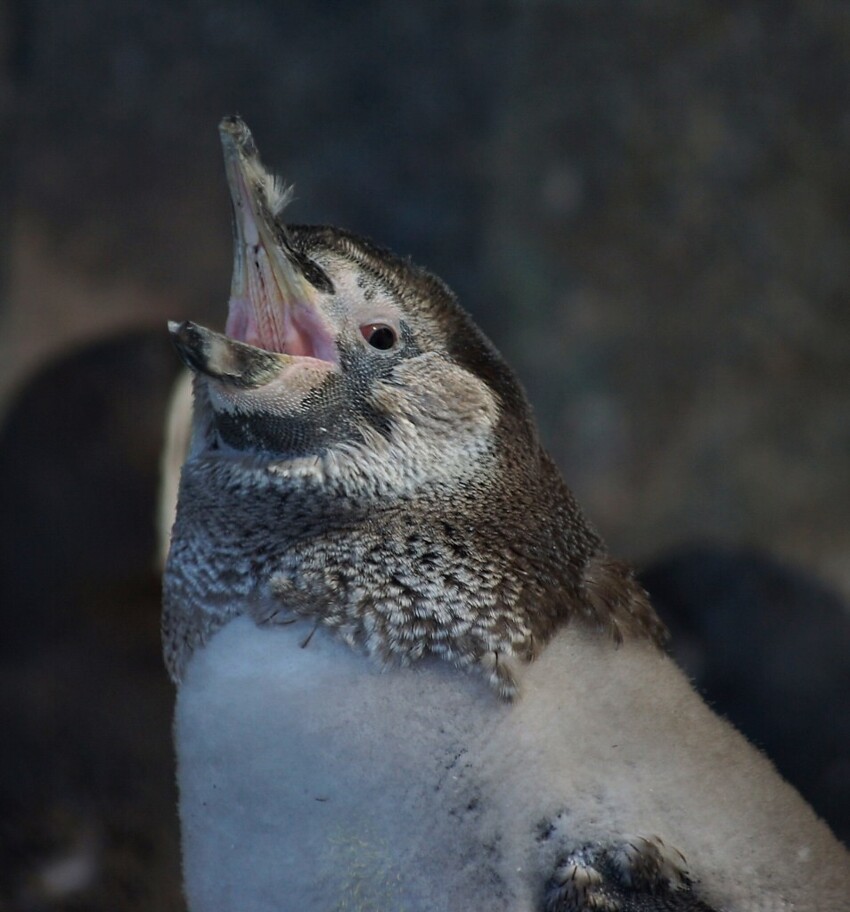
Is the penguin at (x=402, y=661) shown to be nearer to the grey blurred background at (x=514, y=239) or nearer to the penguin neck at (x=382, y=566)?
the penguin neck at (x=382, y=566)

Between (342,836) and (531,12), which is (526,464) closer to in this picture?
(342,836)

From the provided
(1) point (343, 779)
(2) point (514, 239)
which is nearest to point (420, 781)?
(1) point (343, 779)

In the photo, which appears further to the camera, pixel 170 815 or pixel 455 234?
pixel 455 234

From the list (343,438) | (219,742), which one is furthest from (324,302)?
(219,742)

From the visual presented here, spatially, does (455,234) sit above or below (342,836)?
above

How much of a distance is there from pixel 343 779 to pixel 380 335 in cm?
32

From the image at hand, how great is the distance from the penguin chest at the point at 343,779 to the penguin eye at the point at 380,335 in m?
0.22

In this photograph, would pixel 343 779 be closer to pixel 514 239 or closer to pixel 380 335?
pixel 380 335

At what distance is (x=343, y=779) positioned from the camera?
831 mm

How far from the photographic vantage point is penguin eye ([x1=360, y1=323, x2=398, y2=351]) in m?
0.93

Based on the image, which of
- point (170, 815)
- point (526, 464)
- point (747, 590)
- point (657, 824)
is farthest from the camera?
point (747, 590)

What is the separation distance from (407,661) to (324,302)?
0.27 meters

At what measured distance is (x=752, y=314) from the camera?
5.93 feet

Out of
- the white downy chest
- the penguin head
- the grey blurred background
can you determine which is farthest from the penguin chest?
the grey blurred background
